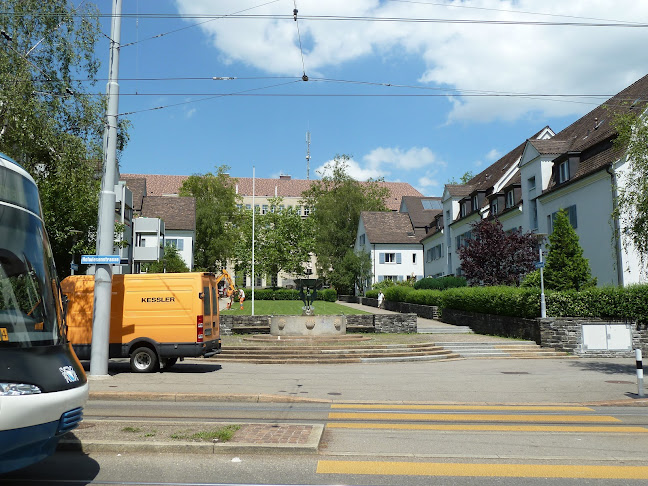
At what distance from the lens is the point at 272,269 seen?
71812 mm

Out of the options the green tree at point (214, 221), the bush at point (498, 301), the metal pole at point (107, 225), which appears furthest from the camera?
the green tree at point (214, 221)

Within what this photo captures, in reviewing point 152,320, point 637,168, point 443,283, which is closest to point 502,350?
point 637,168

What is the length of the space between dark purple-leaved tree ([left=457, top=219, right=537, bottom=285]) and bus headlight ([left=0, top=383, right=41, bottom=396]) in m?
30.2

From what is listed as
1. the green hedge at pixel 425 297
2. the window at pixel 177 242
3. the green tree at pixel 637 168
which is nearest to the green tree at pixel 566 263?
the green hedge at pixel 425 297

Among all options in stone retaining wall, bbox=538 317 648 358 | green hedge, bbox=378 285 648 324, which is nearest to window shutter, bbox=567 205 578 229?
green hedge, bbox=378 285 648 324

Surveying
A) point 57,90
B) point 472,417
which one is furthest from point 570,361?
point 57,90

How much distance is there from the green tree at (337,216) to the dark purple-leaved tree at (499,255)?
3937 centimetres

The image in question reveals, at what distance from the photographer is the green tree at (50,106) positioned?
19156 mm

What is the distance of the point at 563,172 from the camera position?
3403cm

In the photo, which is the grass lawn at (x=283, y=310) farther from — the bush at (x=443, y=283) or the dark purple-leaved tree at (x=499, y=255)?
the dark purple-leaved tree at (x=499, y=255)

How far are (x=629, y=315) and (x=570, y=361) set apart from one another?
12.6 feet

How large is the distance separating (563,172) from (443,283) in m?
12.4

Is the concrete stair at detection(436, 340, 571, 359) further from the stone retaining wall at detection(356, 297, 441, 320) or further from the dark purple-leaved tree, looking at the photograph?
the stone retaining wall at detection(356, 297, 441, 320)

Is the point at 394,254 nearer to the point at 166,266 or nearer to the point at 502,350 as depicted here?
the point at 166,266
